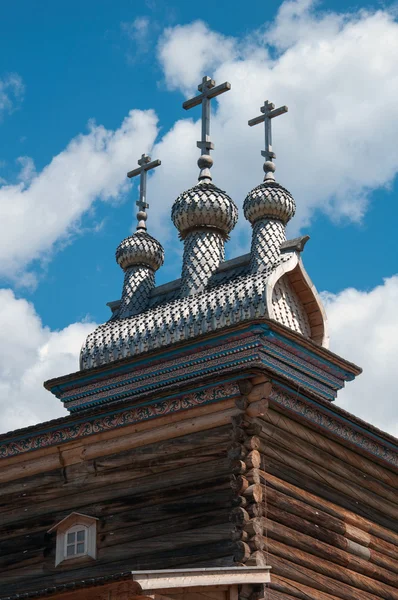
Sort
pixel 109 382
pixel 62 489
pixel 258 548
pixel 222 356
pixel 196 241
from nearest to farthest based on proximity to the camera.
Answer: pixel 258 548 < pixel 62 489 < pixel 222 356 < pixel 109 382 < pixel 196 241

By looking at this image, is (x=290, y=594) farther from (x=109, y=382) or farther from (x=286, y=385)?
(x=109, y=382)

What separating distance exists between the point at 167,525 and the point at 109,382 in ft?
19.4

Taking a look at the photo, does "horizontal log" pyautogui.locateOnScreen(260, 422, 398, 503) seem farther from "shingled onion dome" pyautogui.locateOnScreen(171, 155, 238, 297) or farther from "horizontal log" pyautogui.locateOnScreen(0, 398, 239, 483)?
"shingled onion dome" pyautogui.locateOnScreen(171, 155, 238, 297)

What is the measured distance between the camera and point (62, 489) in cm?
1339

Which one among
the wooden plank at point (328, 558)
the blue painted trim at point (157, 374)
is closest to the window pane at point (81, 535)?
the wooden plank at point (328, 558)

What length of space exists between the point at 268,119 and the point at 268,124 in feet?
0.29

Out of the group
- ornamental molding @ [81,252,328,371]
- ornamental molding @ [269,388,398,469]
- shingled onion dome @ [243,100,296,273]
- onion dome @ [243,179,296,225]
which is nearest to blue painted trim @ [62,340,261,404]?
ornamental molding @ [81,252,328,371]

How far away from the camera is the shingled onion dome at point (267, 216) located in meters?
18.4

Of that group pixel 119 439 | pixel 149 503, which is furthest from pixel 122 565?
pixel 119 439

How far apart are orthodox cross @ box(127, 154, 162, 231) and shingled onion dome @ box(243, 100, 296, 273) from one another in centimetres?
242

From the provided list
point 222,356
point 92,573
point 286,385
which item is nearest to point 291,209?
point 222,356

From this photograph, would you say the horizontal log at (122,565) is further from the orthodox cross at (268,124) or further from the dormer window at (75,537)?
the orthodox cross at (268,124)

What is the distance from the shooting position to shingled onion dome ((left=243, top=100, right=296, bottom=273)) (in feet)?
60.3

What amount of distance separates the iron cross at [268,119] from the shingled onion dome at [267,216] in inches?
7.3
